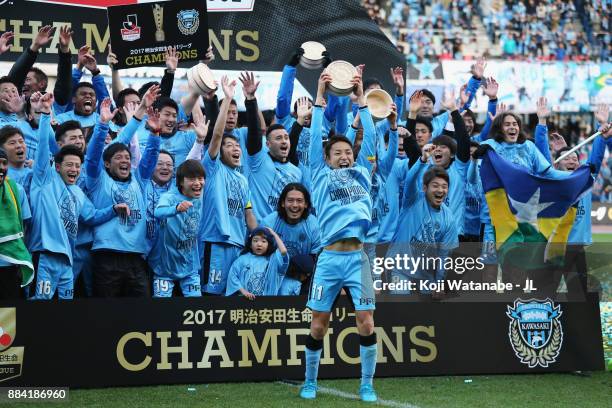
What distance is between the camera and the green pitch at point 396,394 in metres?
7.17

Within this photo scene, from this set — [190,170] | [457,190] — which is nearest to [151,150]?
[190,170]

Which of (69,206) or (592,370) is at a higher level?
(69,206)

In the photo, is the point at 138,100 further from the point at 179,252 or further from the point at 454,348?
the point at 454,348

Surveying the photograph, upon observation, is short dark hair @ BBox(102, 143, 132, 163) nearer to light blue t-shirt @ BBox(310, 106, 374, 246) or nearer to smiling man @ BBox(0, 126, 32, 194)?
smiling man @ BBox(0, 126, 32, 194)

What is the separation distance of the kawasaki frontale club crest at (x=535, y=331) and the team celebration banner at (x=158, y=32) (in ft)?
13.9

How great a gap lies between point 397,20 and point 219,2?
872 inches

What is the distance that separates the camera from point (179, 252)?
28.2 ft

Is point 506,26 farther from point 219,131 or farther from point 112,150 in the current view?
point 112,150

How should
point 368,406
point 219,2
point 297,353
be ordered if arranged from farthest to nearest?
point 219,2, point 297,353, point 368,406

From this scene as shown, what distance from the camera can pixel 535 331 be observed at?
8711 millimetres

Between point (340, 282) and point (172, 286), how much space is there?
1965 millimetres

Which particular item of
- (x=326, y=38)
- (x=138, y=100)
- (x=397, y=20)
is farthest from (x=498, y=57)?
(x=138, y=100)

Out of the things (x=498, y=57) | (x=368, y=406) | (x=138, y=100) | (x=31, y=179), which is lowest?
(x=368, y=406)

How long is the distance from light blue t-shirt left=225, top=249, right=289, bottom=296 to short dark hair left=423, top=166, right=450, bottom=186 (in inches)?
72.4
